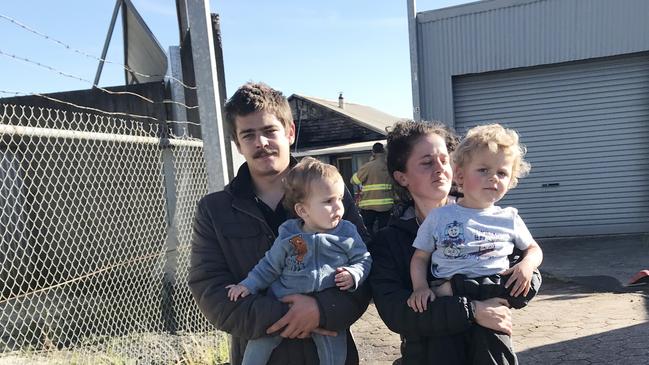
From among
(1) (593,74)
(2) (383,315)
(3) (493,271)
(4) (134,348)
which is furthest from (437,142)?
(1) (593,74)

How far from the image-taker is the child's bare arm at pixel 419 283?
1795mm

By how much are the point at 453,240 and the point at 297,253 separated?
0.61m

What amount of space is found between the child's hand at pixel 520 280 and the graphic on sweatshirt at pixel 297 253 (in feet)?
2.56

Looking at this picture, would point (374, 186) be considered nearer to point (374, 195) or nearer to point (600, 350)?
point (374, 195)

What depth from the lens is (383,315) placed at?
1.88 m

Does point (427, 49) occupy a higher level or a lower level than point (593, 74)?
higher

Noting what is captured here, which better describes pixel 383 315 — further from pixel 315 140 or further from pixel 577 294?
pixel 315 140

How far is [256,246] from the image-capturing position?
2107mm

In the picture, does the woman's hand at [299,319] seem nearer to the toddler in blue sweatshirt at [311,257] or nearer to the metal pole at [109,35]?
the toddler in blue sweatshirt at [311,257]

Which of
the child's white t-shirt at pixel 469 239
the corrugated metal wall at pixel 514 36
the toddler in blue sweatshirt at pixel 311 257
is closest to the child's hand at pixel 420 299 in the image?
the child's white t-shirt at pixel 469 239

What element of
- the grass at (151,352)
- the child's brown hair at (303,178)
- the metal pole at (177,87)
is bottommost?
the grass at (151,352)

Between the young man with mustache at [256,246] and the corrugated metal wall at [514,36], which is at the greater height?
the corrugated metal wall at [514,36]

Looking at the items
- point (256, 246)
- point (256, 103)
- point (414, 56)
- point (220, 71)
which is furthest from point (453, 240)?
point (414, 56)

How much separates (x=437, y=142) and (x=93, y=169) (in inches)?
240
